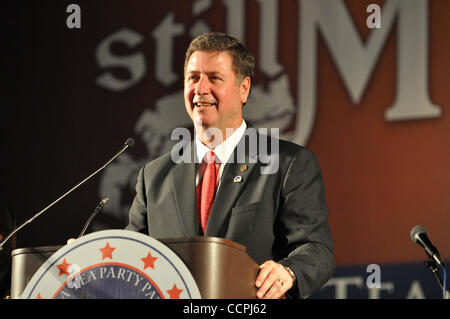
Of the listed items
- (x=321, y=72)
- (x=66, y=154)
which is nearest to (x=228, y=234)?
(x=321, y=72)

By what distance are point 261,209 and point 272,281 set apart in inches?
19.7

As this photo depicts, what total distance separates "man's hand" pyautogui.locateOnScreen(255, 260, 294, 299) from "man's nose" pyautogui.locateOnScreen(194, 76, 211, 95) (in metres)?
0.86

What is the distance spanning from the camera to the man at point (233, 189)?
2445 millimetres

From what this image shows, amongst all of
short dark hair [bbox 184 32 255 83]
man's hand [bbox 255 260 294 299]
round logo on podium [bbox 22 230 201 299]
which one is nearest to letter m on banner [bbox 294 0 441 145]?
short dark hair [bbox 184 32 255 83]

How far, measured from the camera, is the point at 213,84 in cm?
272

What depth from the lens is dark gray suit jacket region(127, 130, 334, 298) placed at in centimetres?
244

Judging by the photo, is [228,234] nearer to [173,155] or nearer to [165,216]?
[165,216]

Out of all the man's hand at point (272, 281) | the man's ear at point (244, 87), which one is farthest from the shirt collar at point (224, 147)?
the man's hand at point (272, 281)

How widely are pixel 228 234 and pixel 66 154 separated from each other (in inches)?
109

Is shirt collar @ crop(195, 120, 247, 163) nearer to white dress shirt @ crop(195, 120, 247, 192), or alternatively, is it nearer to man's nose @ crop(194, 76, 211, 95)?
white dress shirt @ crop(195, 120, 247, 192)

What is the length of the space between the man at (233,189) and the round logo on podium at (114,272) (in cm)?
53

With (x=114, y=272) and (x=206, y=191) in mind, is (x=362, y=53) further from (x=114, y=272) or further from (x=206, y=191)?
(x=114, y=272)

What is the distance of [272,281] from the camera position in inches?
79.8

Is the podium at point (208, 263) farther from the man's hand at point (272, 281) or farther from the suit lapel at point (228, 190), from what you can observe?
the suit lapel at point (228, 190)
